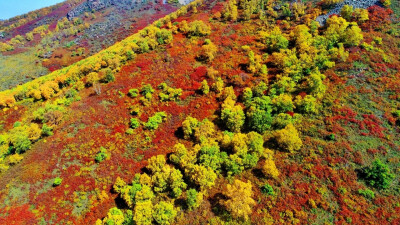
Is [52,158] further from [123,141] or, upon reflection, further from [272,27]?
[272,27]

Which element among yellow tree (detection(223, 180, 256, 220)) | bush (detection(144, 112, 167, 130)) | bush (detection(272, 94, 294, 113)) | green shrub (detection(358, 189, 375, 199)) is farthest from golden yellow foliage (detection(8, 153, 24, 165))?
green shrub (detection(358, 189, 375, 199))

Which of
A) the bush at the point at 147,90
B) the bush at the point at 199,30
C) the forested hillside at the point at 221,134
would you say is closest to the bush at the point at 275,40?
the forested hillside at the point at 221,134

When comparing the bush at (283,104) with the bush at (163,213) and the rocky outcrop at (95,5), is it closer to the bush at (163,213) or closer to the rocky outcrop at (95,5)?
the bush at (163,213)

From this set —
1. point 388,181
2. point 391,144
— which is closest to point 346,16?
point 391,144

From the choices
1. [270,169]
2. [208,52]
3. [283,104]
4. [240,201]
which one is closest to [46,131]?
[240,201]

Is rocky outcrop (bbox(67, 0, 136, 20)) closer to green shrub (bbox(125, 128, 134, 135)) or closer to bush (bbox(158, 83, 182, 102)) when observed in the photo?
bush (bbox(158, 83, 182, 102))

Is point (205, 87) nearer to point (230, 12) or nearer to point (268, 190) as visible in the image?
point (268, 190)
